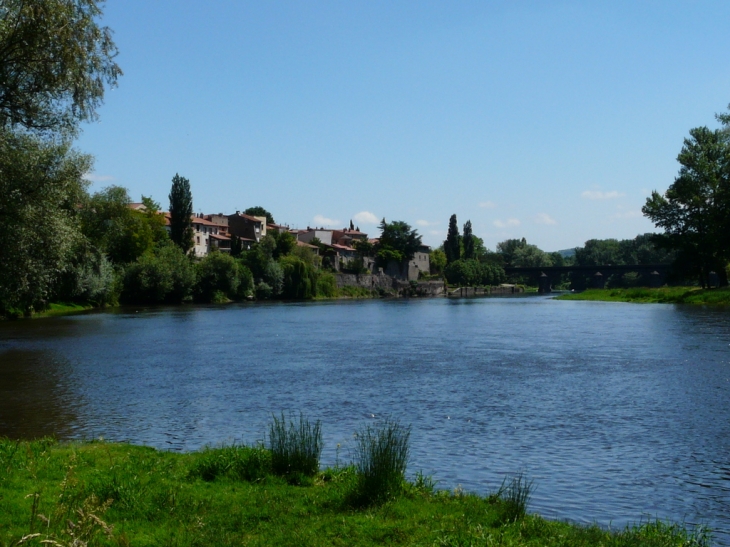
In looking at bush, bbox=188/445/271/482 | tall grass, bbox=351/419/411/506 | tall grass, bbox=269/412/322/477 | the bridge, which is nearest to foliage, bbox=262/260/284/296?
the bridge

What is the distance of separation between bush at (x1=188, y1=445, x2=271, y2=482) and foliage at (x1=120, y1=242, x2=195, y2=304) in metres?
83.5

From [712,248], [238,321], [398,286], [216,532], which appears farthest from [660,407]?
[398,286]

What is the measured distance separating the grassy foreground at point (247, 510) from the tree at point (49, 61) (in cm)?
1375

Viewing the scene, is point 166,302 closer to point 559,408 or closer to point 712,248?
point 712,248

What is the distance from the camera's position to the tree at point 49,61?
21797 mm

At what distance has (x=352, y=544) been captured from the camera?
8.80 m

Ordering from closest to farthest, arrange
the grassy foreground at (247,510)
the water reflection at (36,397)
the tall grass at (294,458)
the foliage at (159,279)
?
the grassy foreground at (247,510), the tall grass at (294,458), the water reflection at (36,397), the foliage at (159,279)

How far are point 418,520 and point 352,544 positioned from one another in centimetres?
136

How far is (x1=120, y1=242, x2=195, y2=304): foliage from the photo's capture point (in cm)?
9325

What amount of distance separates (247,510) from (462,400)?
545 inches

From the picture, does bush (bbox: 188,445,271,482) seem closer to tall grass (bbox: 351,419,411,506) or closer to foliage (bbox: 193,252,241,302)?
tall grass (bbox: 351,419,411,506)

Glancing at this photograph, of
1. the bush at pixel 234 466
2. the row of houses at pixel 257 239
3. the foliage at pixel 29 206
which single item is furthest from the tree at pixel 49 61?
the row of houses at pixel 257 239

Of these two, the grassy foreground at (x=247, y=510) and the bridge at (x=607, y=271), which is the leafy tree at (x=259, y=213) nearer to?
the bridge at (x=607, y=271)

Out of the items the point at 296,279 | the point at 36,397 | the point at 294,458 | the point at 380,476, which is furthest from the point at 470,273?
the point at 380,476
